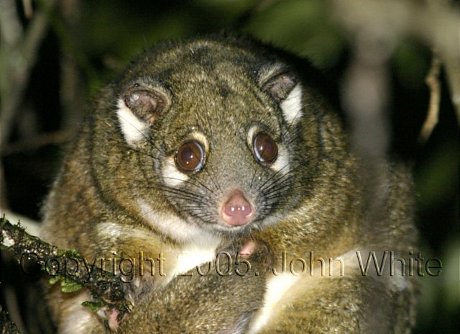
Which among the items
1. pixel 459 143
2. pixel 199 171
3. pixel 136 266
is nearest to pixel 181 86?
pixel 199 171

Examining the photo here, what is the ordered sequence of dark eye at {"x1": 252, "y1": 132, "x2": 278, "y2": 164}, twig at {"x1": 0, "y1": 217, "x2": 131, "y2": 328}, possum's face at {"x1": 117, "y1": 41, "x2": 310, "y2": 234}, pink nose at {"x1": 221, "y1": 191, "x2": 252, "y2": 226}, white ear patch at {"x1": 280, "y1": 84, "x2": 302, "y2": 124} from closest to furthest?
twig at {"x1": 0, "y1": 217, "x2": 131, "y2": 328} → pink nose at {"x1": 221, "y1": 191, "x2": 252, "y2": 226} → possum's face at {"x1": 117, "y1": 41, "x2": 310, "y2": 234} → dark eye at {"x1": 252, "y1": 132, "x2": 278, "y2": 164} → white ear patch at {"x1": 280, "y1": 84, "x2": 302, "y2": 124}

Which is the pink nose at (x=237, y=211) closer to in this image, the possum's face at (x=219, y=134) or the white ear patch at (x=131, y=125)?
the possum's face at (x=219, y=134)

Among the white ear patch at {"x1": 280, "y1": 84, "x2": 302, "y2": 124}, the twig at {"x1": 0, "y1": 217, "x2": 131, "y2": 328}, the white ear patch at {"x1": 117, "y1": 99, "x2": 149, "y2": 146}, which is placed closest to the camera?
the twig at {"x1": 0, "y1": 217, "x2": 131, "y2": 328}

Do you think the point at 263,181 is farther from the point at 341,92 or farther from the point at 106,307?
the point at 341,92

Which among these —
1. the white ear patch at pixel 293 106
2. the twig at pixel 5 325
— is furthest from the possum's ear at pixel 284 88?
the twig at pixel 5 325

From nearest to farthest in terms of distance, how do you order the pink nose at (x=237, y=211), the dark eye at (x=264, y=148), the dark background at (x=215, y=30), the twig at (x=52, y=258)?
the twig at (x=52, y=258) → the pink nose at (x=237, y=211) → the dark eye at (x=264, y=148) → the dark background at (x=215, y=30)

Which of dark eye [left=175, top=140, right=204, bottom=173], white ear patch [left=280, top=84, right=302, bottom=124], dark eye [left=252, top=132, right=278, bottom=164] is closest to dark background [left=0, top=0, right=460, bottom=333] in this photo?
white ear patch [left=280, top=84, right=302, bottom=124]

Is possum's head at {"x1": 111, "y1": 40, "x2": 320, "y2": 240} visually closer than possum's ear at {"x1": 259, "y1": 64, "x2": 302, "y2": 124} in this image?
Yes

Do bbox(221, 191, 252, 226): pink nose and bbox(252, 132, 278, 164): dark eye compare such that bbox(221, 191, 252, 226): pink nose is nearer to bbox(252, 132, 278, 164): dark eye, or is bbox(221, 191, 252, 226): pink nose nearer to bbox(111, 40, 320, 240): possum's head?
bbox(111, 40, 320, 240): possum's head

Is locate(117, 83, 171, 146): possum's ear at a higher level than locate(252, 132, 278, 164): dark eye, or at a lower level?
higher
